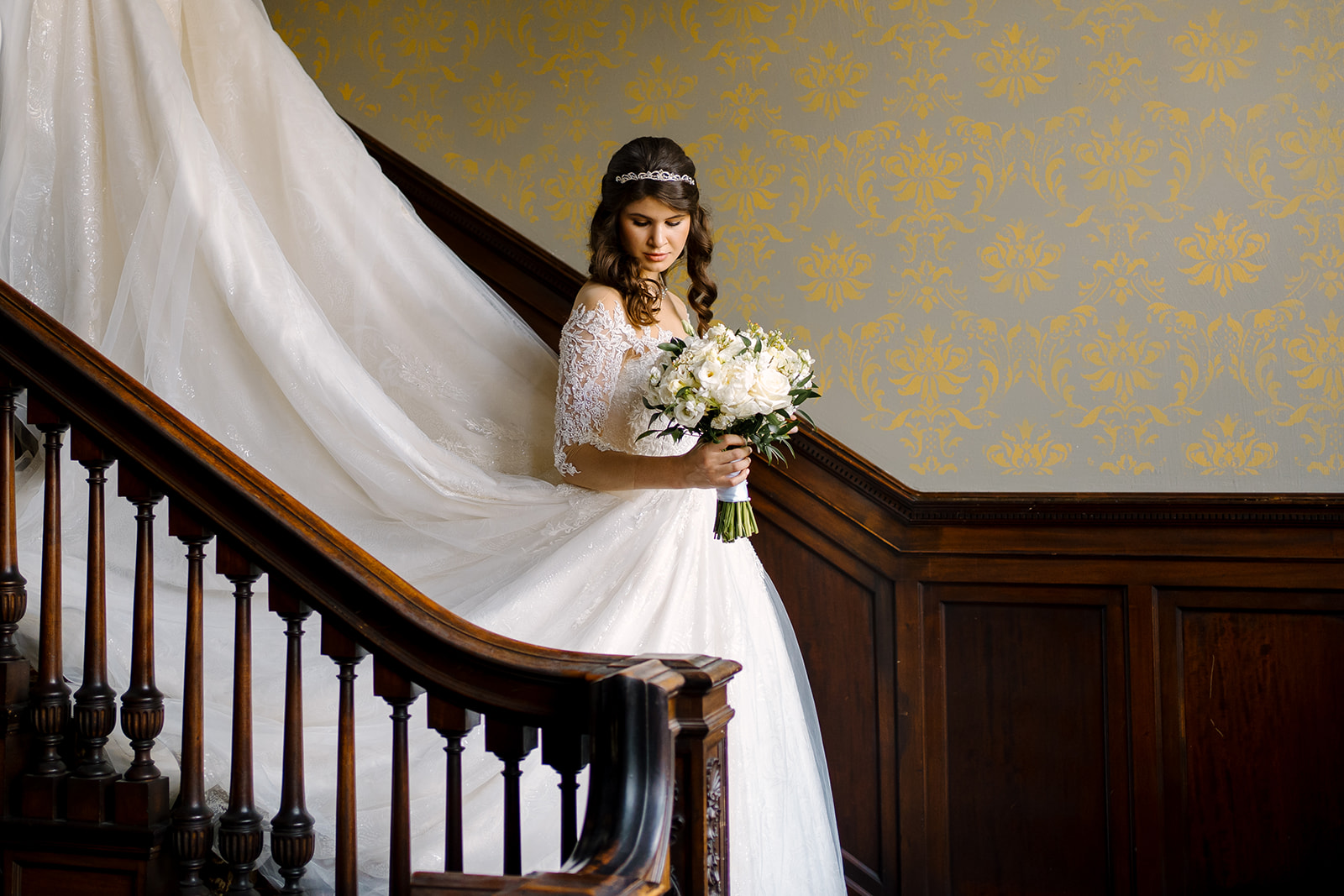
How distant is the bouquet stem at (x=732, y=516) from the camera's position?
94.5 inches

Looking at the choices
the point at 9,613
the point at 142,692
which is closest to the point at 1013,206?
the point at 142,692

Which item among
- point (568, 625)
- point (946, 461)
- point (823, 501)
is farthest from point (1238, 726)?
point (568, 625)

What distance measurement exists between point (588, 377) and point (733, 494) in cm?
44

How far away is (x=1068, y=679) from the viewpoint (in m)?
2.90

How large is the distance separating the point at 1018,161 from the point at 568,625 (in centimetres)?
182

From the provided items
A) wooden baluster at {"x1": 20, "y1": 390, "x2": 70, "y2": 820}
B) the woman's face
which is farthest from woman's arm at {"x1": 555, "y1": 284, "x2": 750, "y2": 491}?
wooden baluster at {"x1": 20, "y1": 390, "x2": 70, "y2": 820}

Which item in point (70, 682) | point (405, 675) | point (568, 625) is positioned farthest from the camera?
point (568, 625)

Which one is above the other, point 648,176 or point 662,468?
point 648,176

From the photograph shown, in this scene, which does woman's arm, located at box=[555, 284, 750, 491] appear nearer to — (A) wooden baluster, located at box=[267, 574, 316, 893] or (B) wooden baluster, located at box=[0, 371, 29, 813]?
(A) wooden baluster, located at box=[267, 574, 316, 893]

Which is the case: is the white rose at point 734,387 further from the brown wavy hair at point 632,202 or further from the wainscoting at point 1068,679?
the wainscoting at point 1068,679

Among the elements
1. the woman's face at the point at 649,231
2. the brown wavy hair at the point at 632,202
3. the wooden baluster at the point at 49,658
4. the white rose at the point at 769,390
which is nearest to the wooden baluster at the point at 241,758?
the wooden baluster at the point at 49,658

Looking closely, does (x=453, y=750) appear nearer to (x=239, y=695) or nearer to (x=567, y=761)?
(x=567, y=761)

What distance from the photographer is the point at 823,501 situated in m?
3.06

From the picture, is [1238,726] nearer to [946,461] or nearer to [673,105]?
[946,461]
